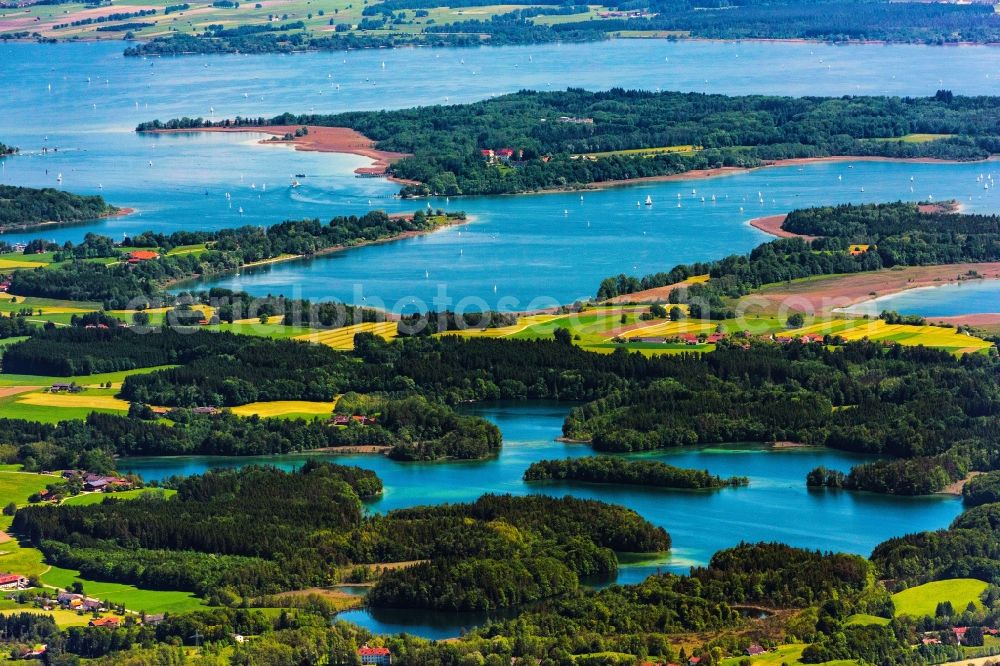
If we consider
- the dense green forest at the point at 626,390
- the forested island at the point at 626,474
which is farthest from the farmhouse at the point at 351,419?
the forested island at the point at 626,474

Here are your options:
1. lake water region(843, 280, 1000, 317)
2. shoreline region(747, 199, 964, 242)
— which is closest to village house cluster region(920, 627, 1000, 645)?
lake water region(843, 280, 1000, 317)

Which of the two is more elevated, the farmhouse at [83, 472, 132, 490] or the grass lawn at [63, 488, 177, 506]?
the farmhouse at [83, 472, 132, 490]

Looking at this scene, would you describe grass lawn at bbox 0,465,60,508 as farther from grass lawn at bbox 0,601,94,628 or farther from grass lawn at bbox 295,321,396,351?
grass lawn at bbox 295,321,396,351

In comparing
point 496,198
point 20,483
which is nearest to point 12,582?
point 20,483

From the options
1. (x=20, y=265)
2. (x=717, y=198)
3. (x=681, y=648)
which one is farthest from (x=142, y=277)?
(x=681, y=648)

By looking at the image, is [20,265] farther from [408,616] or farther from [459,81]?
[459,81]

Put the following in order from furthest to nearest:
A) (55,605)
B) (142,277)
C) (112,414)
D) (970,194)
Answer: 1. (970,194)
2. (142,277)
3. (112,414)
4. (55,605)
